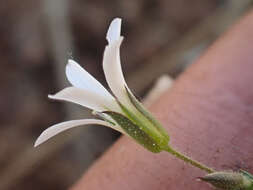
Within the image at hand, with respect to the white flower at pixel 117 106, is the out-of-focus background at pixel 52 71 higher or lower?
lower

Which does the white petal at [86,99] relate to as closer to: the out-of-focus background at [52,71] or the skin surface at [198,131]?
A: the skin surface at [198,131]

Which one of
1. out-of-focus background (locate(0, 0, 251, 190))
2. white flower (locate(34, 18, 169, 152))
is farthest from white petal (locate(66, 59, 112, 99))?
out-of-focus background (locate(0, 0, 251, 190))

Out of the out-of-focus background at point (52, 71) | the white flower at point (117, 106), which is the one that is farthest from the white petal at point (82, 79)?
the out-of-focus background at point (52, 71)

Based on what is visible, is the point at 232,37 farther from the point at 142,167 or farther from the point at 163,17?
the point at 163,17

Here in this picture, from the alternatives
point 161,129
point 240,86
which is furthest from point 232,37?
point 161,129

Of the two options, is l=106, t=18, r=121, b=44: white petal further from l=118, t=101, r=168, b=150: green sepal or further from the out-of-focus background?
the out-of-focus background

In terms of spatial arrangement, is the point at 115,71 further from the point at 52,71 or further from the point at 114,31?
the point at 52,71
